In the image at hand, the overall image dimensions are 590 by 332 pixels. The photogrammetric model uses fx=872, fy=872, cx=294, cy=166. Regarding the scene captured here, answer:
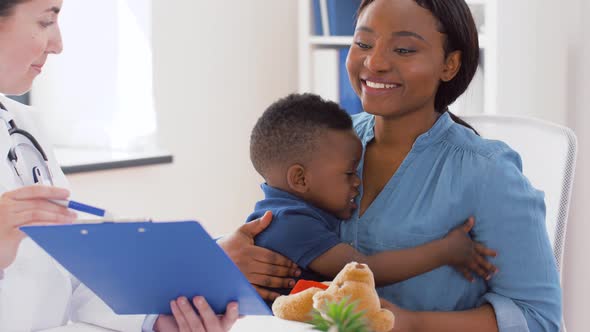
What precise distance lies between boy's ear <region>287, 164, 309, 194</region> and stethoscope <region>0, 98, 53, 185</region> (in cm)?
44

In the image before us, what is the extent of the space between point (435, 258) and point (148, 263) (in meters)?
0.55

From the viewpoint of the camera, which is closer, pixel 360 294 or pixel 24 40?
pixel 360 294

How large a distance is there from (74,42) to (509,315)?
6.84 ft

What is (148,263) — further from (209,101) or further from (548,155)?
(209,101)

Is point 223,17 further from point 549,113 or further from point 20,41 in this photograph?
point 20,41

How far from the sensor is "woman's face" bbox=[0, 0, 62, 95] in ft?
4.84

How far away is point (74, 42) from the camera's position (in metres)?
3.06

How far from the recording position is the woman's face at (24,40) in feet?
4.84

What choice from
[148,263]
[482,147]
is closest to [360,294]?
[148,263]

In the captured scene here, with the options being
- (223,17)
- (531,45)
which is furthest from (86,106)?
(531,45)

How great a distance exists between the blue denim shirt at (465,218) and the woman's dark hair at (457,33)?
7cm

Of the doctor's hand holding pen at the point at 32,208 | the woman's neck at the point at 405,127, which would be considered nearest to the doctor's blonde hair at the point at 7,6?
the doctor's hand holding pen at the point at 32,208

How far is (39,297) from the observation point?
1.50 metres

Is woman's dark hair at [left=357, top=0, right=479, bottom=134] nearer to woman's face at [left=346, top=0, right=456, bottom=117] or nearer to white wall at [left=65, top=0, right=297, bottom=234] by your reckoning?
woman's face at [left=346, top=0, right=456, bottom=117]
